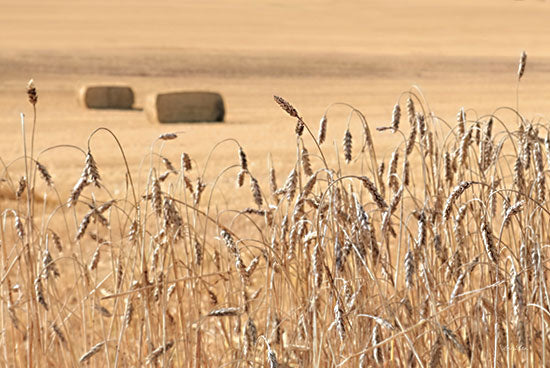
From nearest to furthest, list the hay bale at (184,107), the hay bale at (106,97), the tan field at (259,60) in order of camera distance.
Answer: the tan field at (259,60) < the hay bale at (184,107) < the hay bale at (106,97)

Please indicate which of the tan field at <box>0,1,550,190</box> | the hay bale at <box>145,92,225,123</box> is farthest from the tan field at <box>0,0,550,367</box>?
the hay bale at <box>145,92,225,123</box>

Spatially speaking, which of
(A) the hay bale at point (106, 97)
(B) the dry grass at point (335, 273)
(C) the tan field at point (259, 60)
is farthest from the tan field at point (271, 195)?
(A) the hay bale at point (106, 97)

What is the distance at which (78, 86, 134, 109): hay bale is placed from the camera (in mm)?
17188

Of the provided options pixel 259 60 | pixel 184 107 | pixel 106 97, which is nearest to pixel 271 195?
pixel 184 107

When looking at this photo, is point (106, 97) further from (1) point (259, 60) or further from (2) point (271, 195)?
(2) point (271, 195)

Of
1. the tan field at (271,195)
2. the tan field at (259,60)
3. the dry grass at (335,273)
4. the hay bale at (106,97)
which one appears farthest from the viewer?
the hay bale at (106,97)

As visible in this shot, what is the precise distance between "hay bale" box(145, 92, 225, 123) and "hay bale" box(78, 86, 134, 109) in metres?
2.31

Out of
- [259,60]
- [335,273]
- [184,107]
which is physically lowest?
[184,107]

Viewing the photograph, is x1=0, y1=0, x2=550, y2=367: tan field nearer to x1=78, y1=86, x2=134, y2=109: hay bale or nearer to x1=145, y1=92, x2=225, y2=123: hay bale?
x1=78, y1=86, x2=134, y2=109: hay bale

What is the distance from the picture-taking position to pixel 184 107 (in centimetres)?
1497

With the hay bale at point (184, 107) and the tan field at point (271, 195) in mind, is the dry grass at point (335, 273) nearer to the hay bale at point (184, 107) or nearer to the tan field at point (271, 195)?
the tan field at point (271, 195)

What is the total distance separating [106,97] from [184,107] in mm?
3047

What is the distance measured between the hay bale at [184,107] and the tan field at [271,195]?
0.51 metres

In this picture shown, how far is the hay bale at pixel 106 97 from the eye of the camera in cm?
1719
